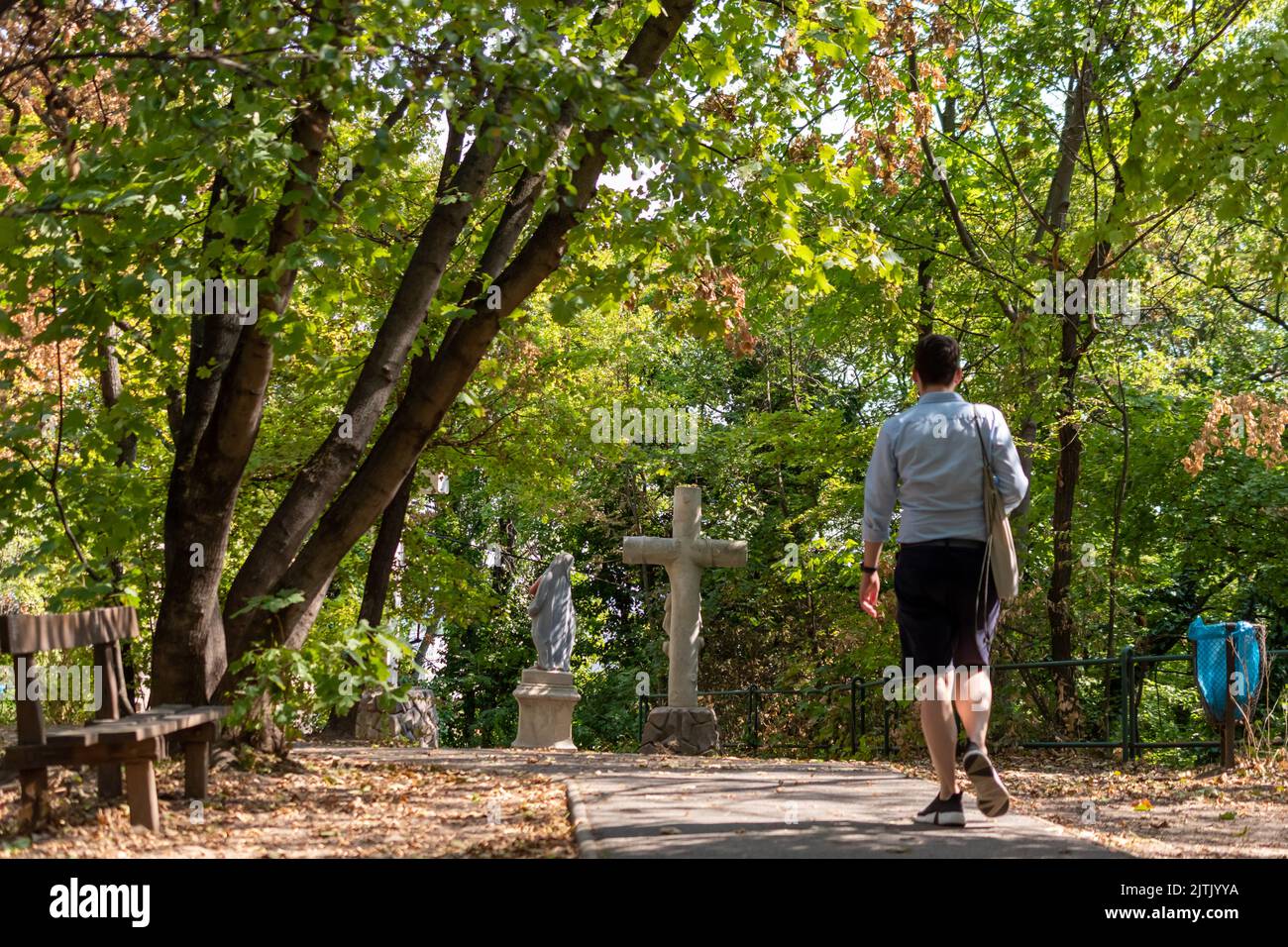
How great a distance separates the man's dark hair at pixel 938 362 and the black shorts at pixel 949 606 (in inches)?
31.4

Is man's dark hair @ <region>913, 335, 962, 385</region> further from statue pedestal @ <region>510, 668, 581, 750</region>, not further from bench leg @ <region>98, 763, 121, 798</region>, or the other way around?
statue pedestal @ <region>510, 668, 581, 750</region>

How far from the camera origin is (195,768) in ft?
22.1

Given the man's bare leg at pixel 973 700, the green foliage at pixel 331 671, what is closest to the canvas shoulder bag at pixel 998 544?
the man's bare leg at pixel 973 700

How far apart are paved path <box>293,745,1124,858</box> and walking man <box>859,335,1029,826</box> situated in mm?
352

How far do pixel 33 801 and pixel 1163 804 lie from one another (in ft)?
21.8

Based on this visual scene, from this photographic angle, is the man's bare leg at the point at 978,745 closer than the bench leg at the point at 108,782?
Yes

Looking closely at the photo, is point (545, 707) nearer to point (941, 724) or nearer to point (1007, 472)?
point (941, 724)

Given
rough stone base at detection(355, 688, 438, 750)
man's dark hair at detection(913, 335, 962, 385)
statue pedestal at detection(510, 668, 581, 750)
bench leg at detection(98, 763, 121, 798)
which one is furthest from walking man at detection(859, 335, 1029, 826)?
rough stone base at detection(355, 688, 438, 750)

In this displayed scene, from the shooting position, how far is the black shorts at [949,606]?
5.81 m

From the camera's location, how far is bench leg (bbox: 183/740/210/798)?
6.69m

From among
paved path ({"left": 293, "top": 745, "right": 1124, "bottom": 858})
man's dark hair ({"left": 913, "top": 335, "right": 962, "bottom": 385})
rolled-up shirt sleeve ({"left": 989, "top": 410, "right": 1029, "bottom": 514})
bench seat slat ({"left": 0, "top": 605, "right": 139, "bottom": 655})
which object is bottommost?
paved path ({"left": 293, "top": 745, "right": 1124, "bottom": 858})

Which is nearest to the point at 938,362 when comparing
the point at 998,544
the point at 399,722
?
the point at 998,544

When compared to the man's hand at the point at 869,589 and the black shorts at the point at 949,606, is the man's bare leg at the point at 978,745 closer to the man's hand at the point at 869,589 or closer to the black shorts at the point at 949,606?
the black shorts at the point at 949,606

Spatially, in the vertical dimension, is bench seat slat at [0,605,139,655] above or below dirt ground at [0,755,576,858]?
above
